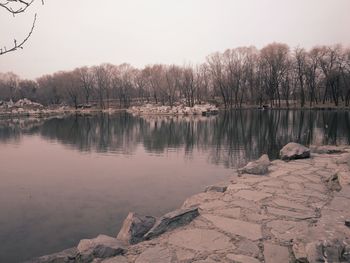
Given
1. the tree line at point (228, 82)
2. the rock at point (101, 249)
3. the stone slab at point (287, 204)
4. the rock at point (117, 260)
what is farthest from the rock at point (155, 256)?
the tree line at point (228, 82)

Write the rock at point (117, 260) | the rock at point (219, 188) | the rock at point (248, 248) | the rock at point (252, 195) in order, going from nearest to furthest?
the rock at point (248, 248), the rock at point (117, 260), the rock at point (252, 195), the rock at point (219, 188)

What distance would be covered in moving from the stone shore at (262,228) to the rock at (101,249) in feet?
0.19

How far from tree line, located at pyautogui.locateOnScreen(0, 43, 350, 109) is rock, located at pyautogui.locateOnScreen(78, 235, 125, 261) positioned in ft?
180

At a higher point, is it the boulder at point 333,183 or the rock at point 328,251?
the rock at point 328,251

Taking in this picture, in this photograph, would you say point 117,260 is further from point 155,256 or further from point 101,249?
point 155,256

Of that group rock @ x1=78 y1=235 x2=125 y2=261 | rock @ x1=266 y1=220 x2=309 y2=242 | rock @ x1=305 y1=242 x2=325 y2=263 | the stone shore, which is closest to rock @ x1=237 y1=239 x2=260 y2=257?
the stone shore

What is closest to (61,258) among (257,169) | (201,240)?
(201,240)

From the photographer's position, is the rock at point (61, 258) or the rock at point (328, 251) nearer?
the rock at point (328, 251)

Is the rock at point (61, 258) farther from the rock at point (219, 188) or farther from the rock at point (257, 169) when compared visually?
the rock at point (257, 169)

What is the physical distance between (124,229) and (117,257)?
76 cm

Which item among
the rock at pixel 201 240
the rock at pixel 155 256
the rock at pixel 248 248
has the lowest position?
the rock at pixel 155 256

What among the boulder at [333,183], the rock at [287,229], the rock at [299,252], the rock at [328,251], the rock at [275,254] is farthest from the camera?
the boulder at [333,183]

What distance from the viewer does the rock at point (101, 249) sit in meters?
3.62

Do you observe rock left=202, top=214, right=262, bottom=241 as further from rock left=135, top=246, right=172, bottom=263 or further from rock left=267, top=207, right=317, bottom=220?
rock left=135, top=246, right=172, bottom=263
